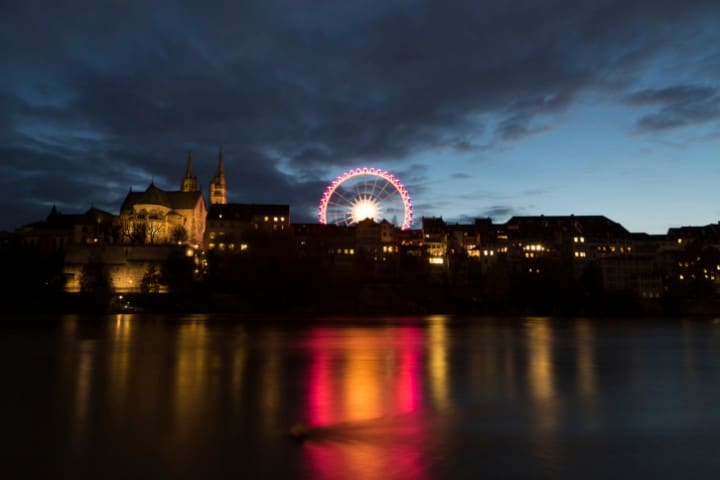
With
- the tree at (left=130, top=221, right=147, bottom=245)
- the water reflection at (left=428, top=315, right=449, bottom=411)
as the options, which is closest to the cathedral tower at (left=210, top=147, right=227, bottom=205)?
the tree at (left=130, top=221, right=147, bottom=245)

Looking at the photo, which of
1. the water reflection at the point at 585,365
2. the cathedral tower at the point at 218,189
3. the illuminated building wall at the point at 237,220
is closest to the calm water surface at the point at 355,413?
the water reflection at the point at 585,365

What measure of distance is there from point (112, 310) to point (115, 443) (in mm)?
79060

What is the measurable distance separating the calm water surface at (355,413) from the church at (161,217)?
232 feet

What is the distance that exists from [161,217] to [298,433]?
99.3 m

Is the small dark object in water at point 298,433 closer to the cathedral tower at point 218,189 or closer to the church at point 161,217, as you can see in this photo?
the church at point 161,217

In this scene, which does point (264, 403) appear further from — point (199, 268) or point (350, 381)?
point (199, 268)

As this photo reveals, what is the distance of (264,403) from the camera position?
62.0 ft

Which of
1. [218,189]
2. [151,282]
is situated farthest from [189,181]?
[151,282]

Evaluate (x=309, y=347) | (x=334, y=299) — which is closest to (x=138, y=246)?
(x=334, y=299)

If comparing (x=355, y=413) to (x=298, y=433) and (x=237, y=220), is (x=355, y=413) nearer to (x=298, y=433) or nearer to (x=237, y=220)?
(x=298, y=433)

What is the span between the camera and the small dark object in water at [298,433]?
14336 mm

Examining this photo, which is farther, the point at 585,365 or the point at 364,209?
the point at 364,209

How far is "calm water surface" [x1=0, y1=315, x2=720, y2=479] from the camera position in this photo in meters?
12.3

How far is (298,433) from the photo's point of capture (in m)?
14.5
